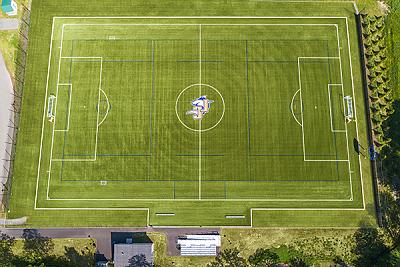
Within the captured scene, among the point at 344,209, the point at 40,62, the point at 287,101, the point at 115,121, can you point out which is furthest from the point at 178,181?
the point at 40,62

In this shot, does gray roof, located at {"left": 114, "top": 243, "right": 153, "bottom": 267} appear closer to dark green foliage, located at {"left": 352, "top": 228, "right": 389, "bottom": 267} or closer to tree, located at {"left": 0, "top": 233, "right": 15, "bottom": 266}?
tree, located at {"left": 0, "top": 233, "right": 15, "bottom": 266}

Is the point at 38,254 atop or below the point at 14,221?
below

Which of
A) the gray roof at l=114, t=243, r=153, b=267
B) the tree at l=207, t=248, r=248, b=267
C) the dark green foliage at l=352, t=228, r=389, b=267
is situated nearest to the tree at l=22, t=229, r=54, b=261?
the gray roof at l=114, t=243, r=153, b=267

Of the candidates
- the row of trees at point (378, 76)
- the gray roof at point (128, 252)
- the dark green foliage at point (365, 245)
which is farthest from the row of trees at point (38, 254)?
the row of trees at point (378, 76)

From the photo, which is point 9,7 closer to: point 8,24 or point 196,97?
point 8,24

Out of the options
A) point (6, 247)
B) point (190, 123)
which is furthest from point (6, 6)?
point (6, 247)

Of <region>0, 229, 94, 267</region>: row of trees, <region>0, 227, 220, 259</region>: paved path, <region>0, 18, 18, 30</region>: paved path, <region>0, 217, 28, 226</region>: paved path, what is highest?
<region>0, 18, 18, 30</region>: paved path
